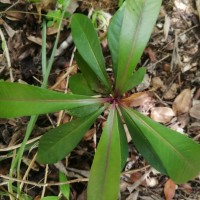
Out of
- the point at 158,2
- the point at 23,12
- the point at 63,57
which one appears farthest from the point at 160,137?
the point at 23,12

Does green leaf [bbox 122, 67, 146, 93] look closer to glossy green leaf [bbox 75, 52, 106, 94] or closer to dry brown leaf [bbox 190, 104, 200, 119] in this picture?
glossy green leaf [bbox 75, 52, 106, 94]

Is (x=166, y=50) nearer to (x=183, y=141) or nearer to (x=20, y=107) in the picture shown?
(x=183, y=141)

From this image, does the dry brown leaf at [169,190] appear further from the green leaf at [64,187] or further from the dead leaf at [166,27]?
the dead leaf at [166,27]

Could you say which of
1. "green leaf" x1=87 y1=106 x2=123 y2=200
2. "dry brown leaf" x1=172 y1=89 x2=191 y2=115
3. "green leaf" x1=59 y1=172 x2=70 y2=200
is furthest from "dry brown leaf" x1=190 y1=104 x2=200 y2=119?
"green leaf" x1=59 y1=172 x2=70 y2=200

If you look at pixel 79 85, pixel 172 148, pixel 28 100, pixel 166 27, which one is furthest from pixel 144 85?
pixel 28 100

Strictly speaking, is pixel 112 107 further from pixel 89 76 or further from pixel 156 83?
pixel 156 83

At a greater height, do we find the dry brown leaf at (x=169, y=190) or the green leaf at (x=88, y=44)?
the green leaf at (x=88, y=44)

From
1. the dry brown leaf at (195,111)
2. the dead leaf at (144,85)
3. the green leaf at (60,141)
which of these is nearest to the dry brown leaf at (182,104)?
the dry brown leaf at (195,111)

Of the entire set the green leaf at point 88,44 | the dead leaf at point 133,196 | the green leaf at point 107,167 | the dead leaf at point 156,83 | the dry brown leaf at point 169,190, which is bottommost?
the dead leaf at point 133,196
